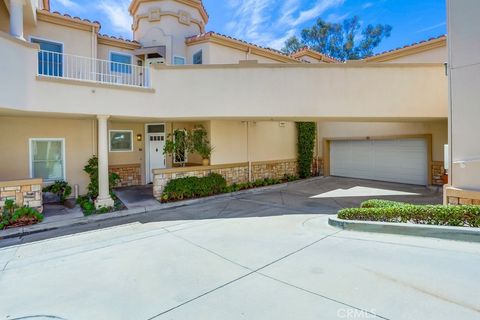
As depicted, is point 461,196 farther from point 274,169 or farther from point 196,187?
point 274,169

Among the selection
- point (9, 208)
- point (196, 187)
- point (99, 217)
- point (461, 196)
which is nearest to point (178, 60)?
point (196, 187)

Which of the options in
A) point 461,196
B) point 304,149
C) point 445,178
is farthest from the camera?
point 304,149

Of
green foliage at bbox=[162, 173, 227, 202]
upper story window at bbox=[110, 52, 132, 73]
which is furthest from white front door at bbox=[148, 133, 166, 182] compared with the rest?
green foliage at bbox=[162, 173, 227, 202]

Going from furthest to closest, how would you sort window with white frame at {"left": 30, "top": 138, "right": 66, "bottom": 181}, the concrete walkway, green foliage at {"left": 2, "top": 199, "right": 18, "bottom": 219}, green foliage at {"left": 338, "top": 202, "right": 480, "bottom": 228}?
1. window with white frame at {"left": 30, "top": 138, "right": 66, "bottom": 181}
2. green foliage at {"left": 2, "top": 199, "right": 18, "bottom": 219}
3. green foliage at {"left": 338, "top": 202, "right": 480, "bottom": 228}
4. the concrete walkway

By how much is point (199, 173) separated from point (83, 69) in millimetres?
6345

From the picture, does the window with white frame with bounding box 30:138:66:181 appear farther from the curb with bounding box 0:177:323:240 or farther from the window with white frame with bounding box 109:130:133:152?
the curb with bounding box 0:177:323:240

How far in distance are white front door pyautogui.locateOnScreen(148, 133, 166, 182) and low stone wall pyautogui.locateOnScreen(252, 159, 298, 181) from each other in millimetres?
4753

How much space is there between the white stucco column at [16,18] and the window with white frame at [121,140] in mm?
5222

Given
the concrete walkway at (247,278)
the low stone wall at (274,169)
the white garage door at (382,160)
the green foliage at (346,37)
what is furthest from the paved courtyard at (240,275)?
the green foliage at (346,37)

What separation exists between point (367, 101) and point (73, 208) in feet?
37.1

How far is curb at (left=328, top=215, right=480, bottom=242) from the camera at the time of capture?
4836 millimetres

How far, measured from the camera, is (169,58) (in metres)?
13.2

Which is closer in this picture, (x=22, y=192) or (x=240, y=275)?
(x=240, y=275)

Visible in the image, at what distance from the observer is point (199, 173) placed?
1184 cm
